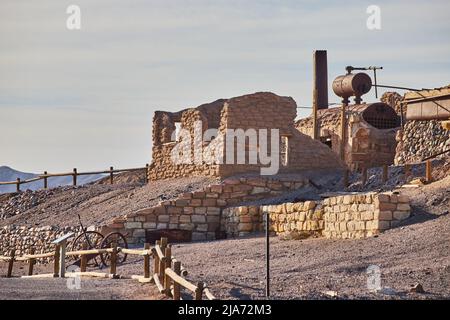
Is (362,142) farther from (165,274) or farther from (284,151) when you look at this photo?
(165,274)

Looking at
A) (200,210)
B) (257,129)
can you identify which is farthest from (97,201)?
(257,129)

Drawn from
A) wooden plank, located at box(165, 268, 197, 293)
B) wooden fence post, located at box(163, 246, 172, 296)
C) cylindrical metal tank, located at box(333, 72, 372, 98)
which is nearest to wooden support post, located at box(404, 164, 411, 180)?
wooden fence post, located at box(163, 246, 172, 296)

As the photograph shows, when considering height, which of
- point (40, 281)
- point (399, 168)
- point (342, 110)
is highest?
point (342, 110)

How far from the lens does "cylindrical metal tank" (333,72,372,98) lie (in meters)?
37.9

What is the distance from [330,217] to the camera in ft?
73.7

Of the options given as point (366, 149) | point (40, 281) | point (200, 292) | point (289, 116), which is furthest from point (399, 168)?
point (200, 292)

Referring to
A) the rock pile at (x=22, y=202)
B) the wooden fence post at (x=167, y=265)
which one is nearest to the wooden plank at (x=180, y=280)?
the wooden fence post at (x=167, y=265)

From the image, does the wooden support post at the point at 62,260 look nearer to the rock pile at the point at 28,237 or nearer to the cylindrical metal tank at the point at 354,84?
the rock pile at the point at 28,237

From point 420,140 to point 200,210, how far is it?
6.88m

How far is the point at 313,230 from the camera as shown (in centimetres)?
2320

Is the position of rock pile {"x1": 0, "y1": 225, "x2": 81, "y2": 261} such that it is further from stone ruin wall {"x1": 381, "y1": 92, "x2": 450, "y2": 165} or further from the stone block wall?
stone ruin wall {"x1": 381, "y1": 92, "x2": 450, "y2": 165}

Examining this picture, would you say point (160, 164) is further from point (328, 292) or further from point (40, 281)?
point (328, 292)

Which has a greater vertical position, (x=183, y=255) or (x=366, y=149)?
(x=366, y=149)

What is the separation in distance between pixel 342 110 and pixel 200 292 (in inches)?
899
